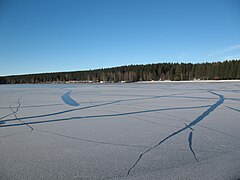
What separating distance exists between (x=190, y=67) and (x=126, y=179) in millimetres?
67022

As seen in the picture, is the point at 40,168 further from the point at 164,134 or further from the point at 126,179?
the point at 164,134

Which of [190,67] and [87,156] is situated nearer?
[87,156]

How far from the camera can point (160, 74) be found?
67000 millimetres

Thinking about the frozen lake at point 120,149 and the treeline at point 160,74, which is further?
the treeline at point 160,74

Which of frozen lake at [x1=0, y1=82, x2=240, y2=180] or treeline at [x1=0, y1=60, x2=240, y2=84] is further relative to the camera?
treeline at [x1=0, y1=60, x2=240, y2=84]

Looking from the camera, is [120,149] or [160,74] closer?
[120,149]

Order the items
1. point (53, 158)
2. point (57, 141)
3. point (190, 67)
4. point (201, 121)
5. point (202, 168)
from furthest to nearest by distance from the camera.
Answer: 1. point (190, 67)
2. point (201, 121)
3. point (57, 141)
4. point (53, 158)
5. point (202, 168)

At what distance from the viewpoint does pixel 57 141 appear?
3.31m

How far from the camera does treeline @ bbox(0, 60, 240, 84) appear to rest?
179ft

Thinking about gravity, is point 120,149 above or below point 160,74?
below

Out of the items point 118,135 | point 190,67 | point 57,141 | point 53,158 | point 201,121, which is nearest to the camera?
point 53,158

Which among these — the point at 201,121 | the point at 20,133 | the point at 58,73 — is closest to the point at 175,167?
the point at 201,121

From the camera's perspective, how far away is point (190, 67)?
64.4 meters

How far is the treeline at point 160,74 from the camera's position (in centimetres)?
5450
